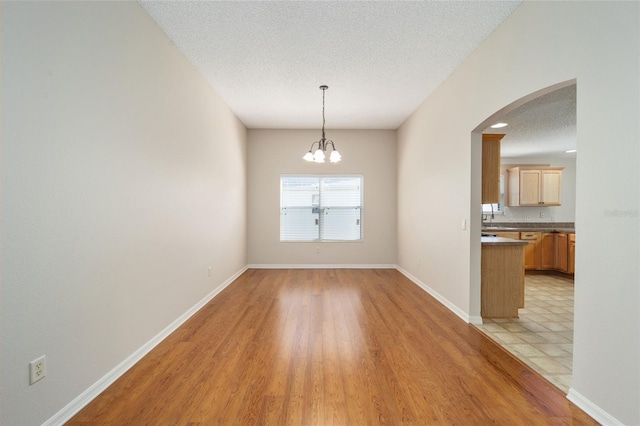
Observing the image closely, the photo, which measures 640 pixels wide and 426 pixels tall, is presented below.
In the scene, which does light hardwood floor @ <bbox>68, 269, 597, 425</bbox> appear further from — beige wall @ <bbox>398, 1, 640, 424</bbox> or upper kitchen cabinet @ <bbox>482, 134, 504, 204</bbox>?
upper kitchen cabinet @ <bbox>482, 134, 504, 204</bbox>

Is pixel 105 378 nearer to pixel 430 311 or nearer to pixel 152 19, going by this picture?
pixel 152 19

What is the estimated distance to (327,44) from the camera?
9.78 feet

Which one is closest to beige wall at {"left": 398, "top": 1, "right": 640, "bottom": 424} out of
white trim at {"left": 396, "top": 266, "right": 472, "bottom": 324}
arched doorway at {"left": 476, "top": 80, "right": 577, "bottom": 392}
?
arched doorway at {"left": 476, "top": 80, "right": 577, "bottom": 392}

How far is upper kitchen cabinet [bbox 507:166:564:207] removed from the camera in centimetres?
679

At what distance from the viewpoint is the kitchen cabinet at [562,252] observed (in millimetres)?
5859

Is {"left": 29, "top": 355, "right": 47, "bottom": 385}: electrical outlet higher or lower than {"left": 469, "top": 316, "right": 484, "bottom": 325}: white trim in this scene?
higher

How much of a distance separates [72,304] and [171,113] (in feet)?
6.39

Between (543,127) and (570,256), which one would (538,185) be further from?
(543,127)

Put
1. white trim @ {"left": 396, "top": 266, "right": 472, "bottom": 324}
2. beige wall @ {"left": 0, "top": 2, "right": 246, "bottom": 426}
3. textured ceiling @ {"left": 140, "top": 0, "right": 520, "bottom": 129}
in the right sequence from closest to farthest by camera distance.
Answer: beige wall @ {"left": 0, "top": 2, "right": 246, "bottom": 426} < textured ceiling @ {"left": 140, "top": 0, "right": 520, "bottom": 129} < white trim @ {"left": 396, "top": 266, "right": 472, "bottom": 324}

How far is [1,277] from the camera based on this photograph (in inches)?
53.7

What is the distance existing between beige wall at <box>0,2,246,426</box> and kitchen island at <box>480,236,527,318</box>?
3.44m

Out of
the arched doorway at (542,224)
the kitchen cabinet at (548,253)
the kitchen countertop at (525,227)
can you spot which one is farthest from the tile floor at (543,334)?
the kitchen countertop at (525,227)

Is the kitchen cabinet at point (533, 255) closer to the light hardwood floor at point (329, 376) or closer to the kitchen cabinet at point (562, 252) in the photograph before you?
the kitchen cabinet at point (562, 252)

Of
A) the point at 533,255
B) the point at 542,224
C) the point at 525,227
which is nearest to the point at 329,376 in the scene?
the point at 533,255
